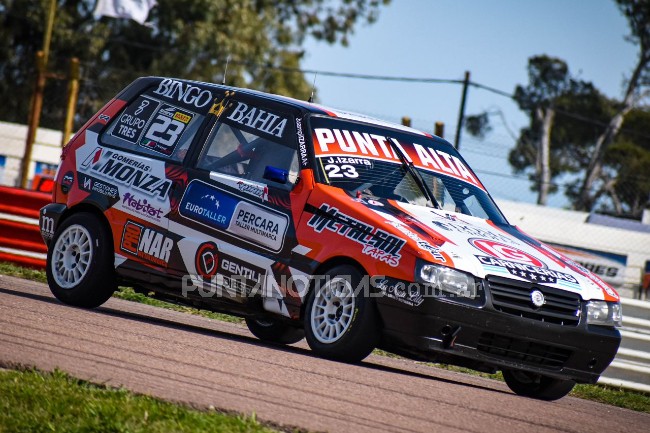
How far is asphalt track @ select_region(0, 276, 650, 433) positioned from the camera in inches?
214

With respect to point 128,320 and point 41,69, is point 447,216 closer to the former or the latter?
point 128,320

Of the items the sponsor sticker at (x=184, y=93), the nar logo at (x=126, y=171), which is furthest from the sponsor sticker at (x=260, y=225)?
the sponsor sticker at (x=184, y=93)

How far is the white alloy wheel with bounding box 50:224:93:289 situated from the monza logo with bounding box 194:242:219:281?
1045 millimetres

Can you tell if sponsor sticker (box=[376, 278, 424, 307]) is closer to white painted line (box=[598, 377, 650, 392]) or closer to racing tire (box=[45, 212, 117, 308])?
racing tire (box=[45, 212, 117, 308])

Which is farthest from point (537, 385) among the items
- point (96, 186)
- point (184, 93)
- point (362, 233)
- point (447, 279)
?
point (96, 186)

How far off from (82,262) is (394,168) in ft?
8.20

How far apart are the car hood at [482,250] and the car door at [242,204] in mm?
730

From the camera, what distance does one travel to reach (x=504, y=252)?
763 cm

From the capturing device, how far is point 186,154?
8.76 m

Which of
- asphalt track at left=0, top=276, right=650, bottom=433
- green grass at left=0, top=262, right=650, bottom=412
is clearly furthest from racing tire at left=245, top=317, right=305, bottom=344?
green grass at left=0, top=262, right=650, bottom=412

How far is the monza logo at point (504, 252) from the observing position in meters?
7.53

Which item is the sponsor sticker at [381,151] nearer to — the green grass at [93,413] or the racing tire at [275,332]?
the racing tire at [275,332]

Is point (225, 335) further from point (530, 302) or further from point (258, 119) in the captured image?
point (530, 302)

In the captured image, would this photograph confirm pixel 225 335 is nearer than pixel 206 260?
No
